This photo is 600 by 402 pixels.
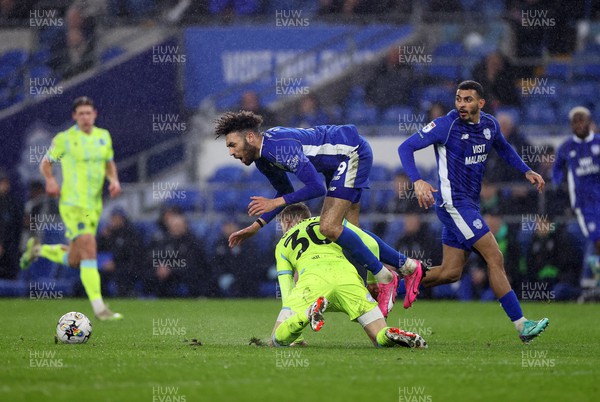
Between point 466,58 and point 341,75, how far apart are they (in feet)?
7.78

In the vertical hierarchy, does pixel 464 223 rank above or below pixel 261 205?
below

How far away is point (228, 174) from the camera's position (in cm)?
1864

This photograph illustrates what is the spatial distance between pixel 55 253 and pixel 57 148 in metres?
1.70

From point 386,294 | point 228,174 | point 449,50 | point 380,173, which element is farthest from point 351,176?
point 449,50

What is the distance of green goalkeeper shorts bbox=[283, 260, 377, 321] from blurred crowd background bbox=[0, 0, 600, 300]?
7700mm

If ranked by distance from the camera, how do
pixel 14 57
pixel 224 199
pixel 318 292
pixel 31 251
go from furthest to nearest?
pixel 14 57, pixel 224 199, pixel 31 251, pixel 318 292

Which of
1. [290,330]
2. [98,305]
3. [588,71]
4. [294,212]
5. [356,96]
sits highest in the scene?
[588,71]

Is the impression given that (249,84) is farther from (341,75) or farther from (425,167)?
(425,167)

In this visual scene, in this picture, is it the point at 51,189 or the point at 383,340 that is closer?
the point at 383,340

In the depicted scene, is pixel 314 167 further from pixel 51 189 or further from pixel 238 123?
pixel 51 189

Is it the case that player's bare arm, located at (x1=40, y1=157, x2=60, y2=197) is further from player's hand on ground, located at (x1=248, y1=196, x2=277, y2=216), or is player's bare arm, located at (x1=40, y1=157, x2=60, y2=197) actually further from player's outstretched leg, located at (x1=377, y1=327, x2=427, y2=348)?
player's outstretched leg, located at (x1=377, y1=327, x2=427, y2=348)

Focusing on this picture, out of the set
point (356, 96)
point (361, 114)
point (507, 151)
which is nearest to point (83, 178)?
point (507, 151)

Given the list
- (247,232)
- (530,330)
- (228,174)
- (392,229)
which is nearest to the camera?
(247,232)

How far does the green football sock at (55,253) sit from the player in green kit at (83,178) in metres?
0.49
